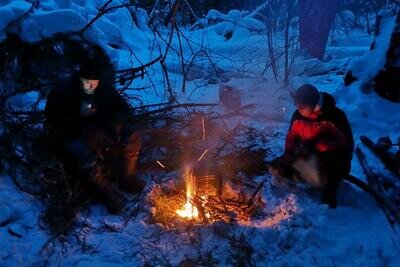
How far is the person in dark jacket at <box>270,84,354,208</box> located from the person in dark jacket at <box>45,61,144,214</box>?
159cm

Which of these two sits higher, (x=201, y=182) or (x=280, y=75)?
(x=201, y=182)

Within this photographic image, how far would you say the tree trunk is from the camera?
381 inches

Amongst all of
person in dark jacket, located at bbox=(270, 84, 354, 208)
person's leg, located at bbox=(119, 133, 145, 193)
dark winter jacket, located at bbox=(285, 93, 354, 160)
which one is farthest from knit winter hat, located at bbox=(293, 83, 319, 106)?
person's leg, located at bbox=(119, 133, 145, 193)

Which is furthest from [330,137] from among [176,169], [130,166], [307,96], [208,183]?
[130,166]

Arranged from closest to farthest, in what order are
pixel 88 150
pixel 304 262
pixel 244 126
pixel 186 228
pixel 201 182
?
pixel 304 262 → pixel 186 228 → pixel 88 150 → pixel 201 182 → pixel 244 126

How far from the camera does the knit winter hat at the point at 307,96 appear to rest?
12.3 feet

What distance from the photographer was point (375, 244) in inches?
136

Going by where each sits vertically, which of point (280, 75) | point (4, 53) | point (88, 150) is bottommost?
point (280, 75)

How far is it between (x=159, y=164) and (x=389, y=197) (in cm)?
227

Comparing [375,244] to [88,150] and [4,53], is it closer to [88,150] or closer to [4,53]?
[88,150]

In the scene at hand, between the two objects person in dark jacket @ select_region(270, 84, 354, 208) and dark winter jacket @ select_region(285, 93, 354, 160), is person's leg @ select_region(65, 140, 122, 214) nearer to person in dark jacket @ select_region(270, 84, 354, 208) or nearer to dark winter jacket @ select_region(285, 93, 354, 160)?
person in dark jacket @ select_region(270, 84, 354, 208)

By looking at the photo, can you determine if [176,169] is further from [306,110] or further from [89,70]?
[306,110]

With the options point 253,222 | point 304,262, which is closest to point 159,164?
point 253,222

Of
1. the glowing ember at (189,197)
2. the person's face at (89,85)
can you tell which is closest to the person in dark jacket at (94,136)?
the person's face at (89,85)
